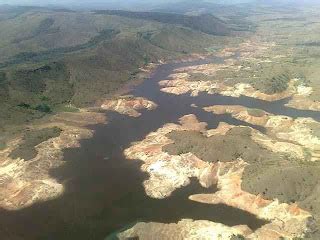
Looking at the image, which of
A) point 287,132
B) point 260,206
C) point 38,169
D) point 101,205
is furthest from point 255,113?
point 38,169

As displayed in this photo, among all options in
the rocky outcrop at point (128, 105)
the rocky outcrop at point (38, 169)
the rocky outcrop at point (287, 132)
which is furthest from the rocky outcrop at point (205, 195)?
the rocky outcrop at point (128, 105)

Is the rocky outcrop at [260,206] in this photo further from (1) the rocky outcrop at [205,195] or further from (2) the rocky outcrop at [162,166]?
(2) the rocky outcrop at [162,166]

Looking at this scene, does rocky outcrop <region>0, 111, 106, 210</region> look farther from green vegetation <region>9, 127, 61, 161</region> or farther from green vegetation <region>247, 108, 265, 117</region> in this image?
green vegetation <region>247, 108, 265, 117</region>

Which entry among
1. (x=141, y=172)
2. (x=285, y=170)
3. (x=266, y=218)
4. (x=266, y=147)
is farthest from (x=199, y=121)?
(x=266, y=218)

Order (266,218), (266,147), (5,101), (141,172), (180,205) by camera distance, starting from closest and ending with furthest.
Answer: (266,218) → (180,205) → (141,172) → (266,147) → (5,101)

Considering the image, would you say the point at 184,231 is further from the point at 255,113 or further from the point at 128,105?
the point at 128,105

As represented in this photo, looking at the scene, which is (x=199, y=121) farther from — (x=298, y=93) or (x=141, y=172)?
(x=298, y=93)

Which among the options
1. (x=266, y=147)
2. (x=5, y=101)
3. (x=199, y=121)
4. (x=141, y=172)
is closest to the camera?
(x=141, y=172)
